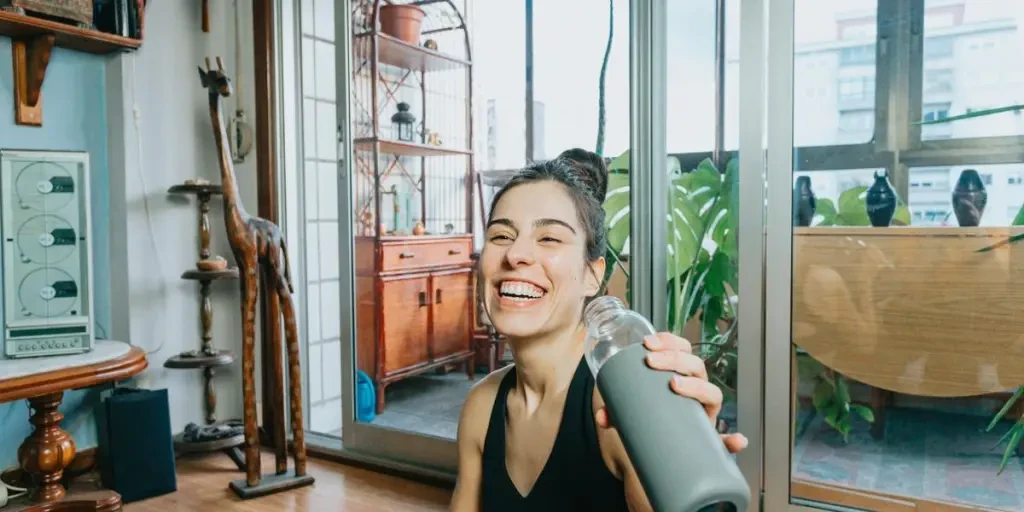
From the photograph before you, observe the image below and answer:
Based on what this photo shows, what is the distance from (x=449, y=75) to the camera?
11.1 feet

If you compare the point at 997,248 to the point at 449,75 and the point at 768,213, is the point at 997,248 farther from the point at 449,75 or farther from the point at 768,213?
the point at 449,75

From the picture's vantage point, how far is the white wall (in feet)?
8.77

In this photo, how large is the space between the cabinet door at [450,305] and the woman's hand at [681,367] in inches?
110

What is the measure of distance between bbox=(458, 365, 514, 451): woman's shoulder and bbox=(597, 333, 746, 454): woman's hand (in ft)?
1.46

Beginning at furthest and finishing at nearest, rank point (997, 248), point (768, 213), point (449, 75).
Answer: point (449, 75), point (768, 213), point (997, 248)

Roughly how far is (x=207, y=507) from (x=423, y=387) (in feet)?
4.15

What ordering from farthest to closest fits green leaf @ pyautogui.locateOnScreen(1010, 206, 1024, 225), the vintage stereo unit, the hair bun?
the vintage stereo unit
green leaf @ pyautogui.locateOnScreen(1010, 206, 1024, 225)
the hair bun

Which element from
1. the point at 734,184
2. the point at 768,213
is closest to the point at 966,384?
the point at 768,213

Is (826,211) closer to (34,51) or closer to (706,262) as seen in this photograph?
(706,262)

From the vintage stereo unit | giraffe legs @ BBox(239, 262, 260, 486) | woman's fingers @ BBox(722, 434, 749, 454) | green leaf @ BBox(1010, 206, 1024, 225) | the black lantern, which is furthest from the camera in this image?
the black lantern

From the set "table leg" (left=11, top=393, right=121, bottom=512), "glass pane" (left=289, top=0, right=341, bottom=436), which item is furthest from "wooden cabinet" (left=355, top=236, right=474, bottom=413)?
"table leg" (left=11, top=393, right=121, bottom=512)

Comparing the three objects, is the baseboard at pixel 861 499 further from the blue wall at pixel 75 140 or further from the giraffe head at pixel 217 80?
the blue wall at pixel 75 140

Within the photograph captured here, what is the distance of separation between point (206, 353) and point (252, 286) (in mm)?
543

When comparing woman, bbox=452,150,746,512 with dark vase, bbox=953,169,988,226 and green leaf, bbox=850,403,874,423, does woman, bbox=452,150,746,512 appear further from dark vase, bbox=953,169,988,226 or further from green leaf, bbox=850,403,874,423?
green leaf, bbox=850,403,874,423
